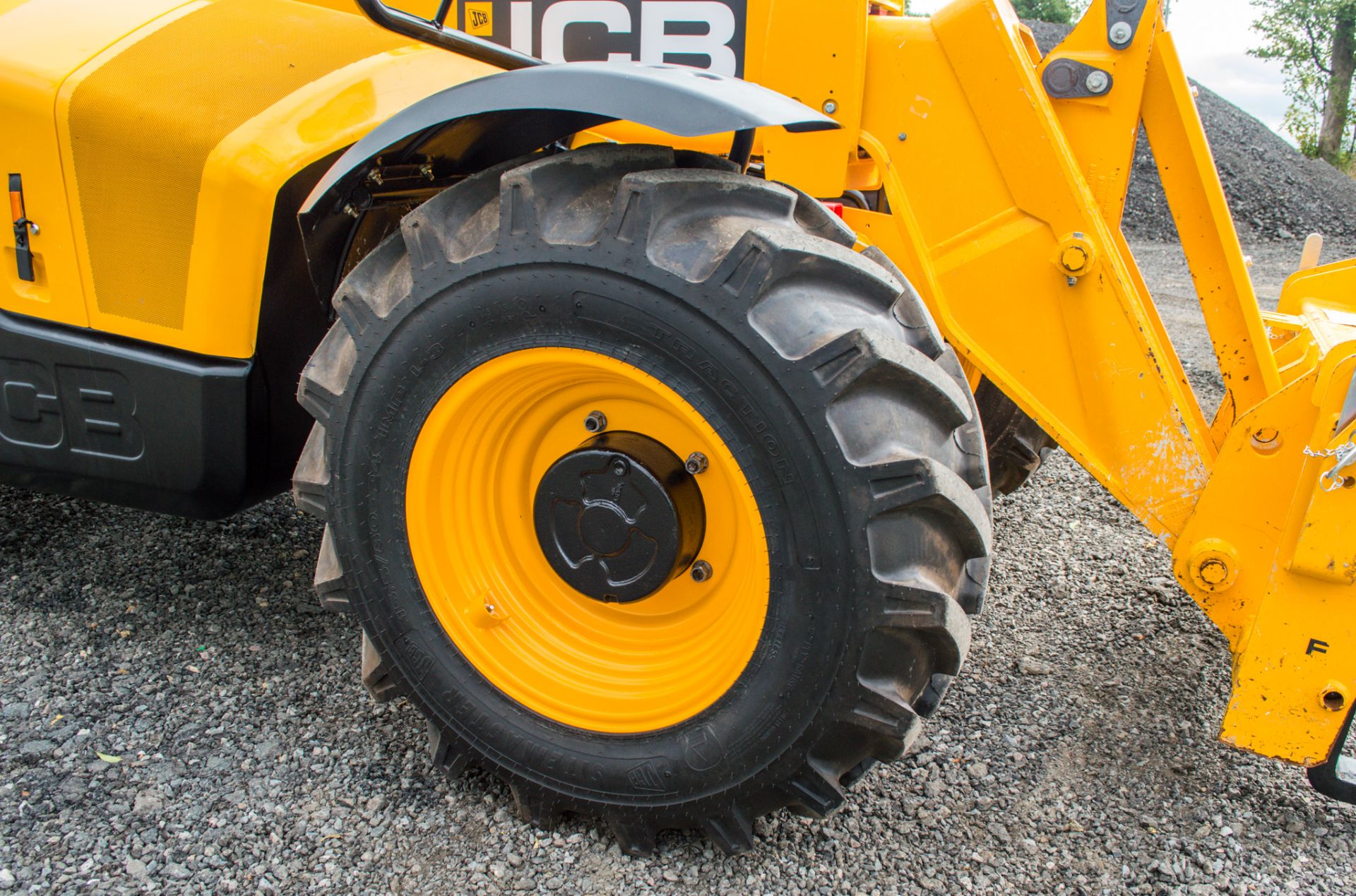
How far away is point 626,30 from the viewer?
100 inches

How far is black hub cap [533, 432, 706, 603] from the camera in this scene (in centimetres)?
201

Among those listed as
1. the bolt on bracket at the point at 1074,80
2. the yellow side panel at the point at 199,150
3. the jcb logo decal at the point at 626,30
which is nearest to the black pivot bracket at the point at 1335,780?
the bolt on bracket at the point at 1074,80

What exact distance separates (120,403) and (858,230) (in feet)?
5.71

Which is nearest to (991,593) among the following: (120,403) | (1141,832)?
(1141,832)

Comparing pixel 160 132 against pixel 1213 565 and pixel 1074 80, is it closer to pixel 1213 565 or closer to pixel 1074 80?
pixel 1074 80

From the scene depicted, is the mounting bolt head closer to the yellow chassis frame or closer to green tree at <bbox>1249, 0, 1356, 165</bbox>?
the yellow chassis frame

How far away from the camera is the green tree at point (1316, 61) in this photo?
17750 millimetres

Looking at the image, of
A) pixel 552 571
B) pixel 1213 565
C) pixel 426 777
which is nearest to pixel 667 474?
pixel 552 571

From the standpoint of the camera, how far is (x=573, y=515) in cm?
207

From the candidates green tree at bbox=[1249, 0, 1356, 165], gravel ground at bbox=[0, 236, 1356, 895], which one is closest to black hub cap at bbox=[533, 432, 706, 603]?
gravel ground at bbox=[0, 236, 1356, 895]

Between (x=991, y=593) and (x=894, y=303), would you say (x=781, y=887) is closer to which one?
(x=894, y=303)

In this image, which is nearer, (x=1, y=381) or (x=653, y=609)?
(x=653, y=609)

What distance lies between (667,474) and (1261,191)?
12824mm

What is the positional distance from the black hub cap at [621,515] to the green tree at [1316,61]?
19.3m
